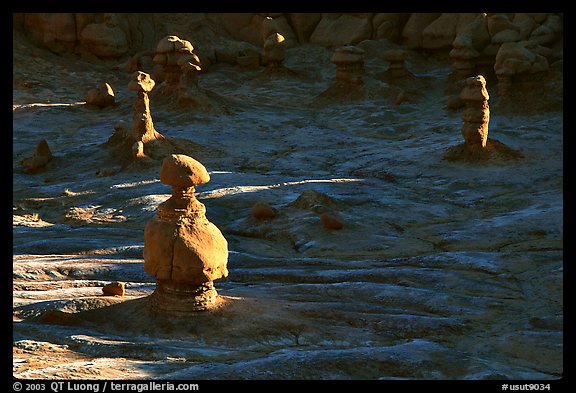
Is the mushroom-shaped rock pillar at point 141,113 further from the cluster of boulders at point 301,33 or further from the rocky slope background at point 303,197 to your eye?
the cluster of boulders at point 301,33

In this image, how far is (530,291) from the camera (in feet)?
40.1

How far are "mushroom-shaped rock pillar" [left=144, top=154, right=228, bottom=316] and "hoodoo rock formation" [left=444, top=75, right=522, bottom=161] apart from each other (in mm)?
10523

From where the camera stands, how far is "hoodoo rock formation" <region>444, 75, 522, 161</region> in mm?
19969

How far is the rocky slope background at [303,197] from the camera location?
9.80 metres

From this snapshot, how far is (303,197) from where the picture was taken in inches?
663

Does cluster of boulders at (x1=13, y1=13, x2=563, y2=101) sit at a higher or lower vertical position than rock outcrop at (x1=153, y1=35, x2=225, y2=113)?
higher

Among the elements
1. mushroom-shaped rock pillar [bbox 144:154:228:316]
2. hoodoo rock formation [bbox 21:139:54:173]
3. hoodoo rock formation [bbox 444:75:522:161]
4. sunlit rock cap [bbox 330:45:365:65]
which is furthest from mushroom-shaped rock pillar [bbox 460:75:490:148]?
mushroom-shaped rock pillar [bbox 144:154:228:316]

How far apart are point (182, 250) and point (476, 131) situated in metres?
11.2

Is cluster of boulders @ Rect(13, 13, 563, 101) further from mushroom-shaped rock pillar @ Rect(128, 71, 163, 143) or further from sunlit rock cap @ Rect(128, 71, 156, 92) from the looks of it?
mushroom-shaped rock pillar @ Rect(128, 71, 163, 143)

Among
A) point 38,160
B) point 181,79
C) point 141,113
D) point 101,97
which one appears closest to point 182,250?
point 141,113

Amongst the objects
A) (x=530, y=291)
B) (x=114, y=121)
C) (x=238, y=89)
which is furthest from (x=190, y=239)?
(x=238, y=89)

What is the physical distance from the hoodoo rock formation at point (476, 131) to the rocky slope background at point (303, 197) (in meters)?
0.10

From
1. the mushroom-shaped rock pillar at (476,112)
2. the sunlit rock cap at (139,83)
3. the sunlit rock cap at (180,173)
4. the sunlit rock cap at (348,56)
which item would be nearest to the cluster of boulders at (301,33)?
the sunlit rock cap at (348,56)

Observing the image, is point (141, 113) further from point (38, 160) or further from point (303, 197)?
point (303, 197)
